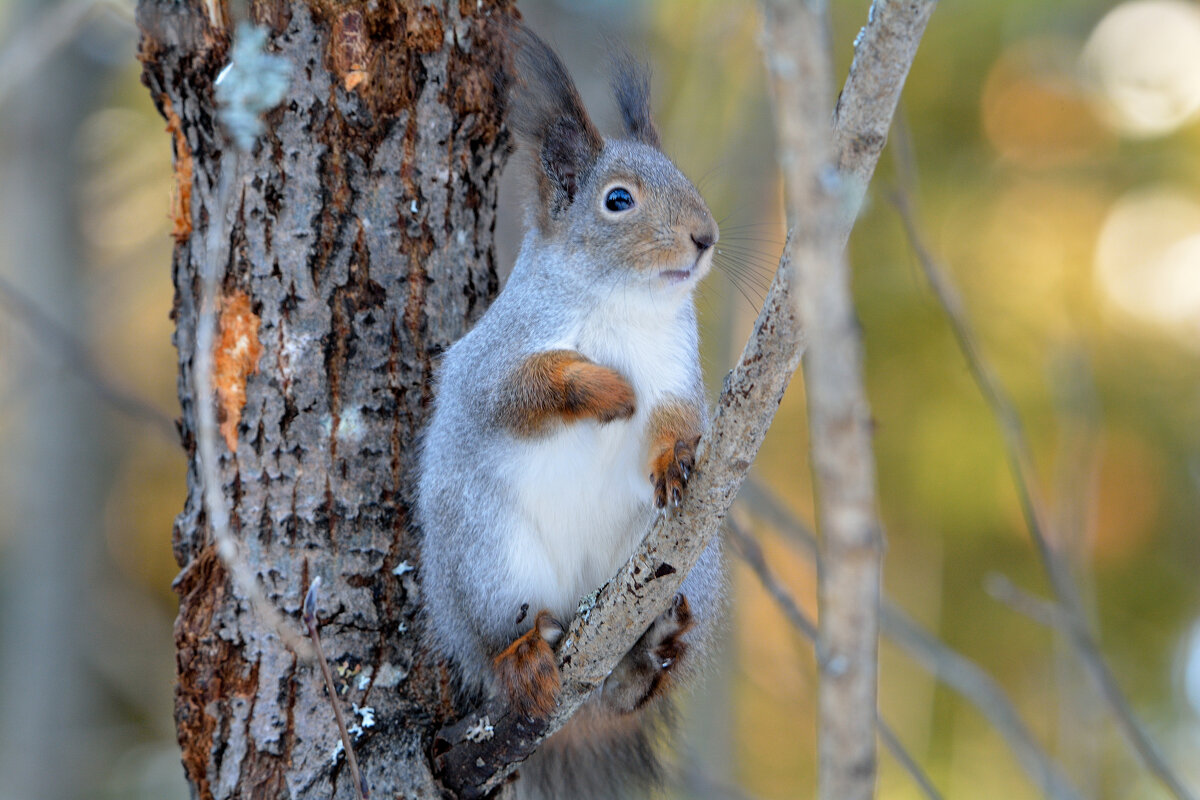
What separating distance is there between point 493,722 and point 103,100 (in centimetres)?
481

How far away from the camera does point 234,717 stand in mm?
1650

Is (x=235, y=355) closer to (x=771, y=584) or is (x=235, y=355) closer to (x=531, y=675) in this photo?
(x=531, y=675)

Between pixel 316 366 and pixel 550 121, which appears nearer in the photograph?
pixel 316 366

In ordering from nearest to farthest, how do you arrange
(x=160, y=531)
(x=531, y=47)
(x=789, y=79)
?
(x=789, y=79), (x=531, y=47), (x=160, y=531)

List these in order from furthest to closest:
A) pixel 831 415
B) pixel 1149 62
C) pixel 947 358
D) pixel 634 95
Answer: pixel 947 358
pixel 1149 62
pixel 634 95
pixel 831 415

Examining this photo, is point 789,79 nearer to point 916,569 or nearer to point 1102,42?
point 916,569

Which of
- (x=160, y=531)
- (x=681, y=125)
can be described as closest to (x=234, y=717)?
(x=681, y=125)

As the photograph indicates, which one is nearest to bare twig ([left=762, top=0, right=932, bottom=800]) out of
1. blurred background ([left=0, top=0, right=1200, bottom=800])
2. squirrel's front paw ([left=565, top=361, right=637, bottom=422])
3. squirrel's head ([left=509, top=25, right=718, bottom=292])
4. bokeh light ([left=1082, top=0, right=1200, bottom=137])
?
squirrel's front paw ([left=565, top=361, right=637, bottom=422])

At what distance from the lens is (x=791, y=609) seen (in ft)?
5.57

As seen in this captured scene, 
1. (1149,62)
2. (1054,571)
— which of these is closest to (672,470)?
(1054,571)

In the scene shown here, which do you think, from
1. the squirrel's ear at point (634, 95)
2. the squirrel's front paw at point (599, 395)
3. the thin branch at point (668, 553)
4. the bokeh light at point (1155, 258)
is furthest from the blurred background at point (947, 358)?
the thin branch at point (668, 553)

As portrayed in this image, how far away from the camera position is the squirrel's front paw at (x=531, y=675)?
1.56 m

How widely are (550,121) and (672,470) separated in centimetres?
76

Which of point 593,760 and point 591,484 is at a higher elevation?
point 591,484
